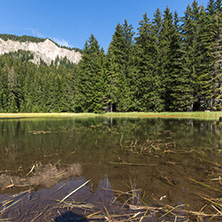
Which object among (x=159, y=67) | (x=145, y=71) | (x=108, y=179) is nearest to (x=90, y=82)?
(x=145, y=71)

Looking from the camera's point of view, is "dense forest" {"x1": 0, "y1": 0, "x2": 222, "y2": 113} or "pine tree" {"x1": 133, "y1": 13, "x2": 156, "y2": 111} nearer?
"dense forest" {"x1": 0, "y1": 0, "x2": 222, "y2": 113}

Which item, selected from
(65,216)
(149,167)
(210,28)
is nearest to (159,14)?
(210,28)

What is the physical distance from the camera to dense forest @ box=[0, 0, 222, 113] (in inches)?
1078

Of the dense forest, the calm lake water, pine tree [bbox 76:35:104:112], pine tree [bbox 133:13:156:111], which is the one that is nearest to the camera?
the calm lake water

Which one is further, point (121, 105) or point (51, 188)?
point (121, 105)

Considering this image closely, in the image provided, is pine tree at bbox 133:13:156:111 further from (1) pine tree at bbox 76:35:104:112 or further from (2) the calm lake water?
(2) the calm lake water

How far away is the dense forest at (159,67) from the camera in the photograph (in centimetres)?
2738

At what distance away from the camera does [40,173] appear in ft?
13.3

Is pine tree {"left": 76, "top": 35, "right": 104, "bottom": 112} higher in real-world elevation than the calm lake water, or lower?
higher

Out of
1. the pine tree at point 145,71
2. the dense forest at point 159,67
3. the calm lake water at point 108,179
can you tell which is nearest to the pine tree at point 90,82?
the dense forest at point 159,67

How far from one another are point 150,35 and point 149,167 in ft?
115

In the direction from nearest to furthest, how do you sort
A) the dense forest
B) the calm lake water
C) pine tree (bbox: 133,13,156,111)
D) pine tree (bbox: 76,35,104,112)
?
the calm lake water < the dense forest < pine tree (bbox: 133,13,156,111) < pine tree (bbox: 76,35,104,112)

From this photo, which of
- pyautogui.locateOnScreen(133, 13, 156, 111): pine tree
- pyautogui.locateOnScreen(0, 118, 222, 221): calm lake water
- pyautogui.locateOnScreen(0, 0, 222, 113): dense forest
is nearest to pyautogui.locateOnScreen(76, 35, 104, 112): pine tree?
pyautogui.locateOnScreen(0, 0, 222, 113): dense forest

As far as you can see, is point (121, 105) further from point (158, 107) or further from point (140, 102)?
point (158, 107)
